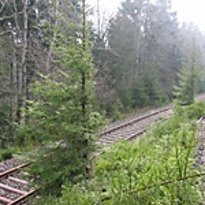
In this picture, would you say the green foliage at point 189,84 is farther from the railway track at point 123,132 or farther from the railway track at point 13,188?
the railway track at point 13,188

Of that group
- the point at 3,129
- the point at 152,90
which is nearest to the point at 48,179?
the point at 3,129

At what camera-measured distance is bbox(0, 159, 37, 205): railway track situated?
8.16 m

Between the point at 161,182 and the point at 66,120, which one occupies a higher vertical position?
the point at 66,120

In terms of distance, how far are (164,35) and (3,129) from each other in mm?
28390

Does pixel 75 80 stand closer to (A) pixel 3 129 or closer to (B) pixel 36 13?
(A) pixel 3 129

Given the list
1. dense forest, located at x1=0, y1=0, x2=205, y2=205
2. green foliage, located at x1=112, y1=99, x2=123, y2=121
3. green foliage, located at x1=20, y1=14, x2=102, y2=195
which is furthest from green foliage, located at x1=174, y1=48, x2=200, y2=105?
green foliage, located at x1=20, y1=14, x2=102, y2=195

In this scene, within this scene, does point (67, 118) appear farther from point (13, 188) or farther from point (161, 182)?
point (161, 182)

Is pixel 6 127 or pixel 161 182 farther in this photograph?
pixel 6 127

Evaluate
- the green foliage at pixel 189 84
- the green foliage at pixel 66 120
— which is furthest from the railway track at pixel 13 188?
the green foliage at pixel 189 84

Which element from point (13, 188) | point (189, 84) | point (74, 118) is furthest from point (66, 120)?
point (189, 84)

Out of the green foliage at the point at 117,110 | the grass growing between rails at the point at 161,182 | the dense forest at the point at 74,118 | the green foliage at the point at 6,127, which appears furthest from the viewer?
the green foliage at the point at 117,110

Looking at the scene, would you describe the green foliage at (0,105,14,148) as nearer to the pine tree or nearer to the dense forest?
the dense forest

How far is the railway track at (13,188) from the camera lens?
26.8ft

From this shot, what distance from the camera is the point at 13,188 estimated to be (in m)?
9.00
